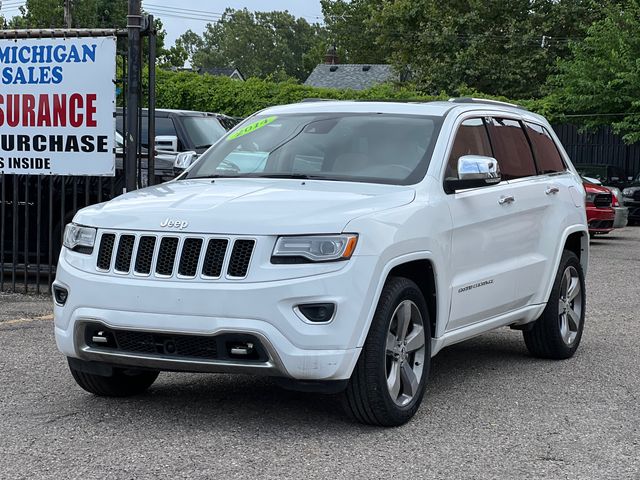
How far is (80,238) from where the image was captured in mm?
6082

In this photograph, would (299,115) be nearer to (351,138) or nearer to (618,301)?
(351,138)

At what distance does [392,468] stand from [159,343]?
4.29 feet

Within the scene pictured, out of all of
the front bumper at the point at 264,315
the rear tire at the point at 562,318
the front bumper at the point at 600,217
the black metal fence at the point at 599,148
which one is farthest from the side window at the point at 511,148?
the black metal fence at the point at 599,148

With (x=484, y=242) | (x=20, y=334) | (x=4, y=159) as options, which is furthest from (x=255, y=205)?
(x=4, y=159)

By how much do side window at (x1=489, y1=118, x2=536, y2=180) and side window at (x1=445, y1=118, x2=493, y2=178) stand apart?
14 centimetres

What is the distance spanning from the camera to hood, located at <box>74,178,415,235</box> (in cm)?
561

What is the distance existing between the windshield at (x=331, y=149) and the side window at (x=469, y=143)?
0.17 metres

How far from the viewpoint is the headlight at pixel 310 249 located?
553 cm

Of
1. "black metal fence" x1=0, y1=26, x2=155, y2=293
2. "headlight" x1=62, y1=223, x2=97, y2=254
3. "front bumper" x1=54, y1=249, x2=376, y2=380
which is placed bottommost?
"black metal fence" x1=0, y1=26, x2=155, y2=293

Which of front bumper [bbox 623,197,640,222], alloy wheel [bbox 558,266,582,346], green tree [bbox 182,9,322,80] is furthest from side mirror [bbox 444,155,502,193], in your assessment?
green tree [bbox 182,9,322,80]

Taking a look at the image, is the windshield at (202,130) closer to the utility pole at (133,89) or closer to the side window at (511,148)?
the utility pole at (133,89)

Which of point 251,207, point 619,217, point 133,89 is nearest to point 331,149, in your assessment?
point 251,207

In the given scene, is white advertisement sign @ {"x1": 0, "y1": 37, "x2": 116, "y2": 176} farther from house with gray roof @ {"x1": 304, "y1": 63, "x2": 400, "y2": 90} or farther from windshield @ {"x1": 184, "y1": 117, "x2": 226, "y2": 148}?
house with gray roof @ {"x1": 304, "y1": 63, "x2": 400, "y2": 90}

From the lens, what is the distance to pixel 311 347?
5.52 meters
